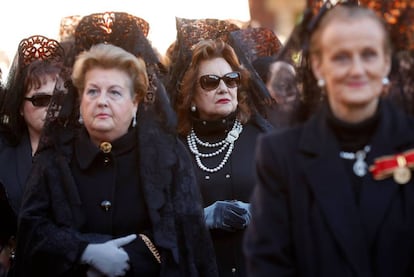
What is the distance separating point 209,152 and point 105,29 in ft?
4.07

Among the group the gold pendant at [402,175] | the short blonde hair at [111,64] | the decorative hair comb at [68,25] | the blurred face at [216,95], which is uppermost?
the decorative hair comb at [68,25]

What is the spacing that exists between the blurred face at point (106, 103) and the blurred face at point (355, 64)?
5.88 ft

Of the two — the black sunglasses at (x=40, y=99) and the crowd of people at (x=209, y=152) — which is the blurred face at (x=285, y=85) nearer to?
the crowd of people at (x=209, y=152)

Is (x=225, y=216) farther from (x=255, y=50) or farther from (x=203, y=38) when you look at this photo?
(x=255, y=50)

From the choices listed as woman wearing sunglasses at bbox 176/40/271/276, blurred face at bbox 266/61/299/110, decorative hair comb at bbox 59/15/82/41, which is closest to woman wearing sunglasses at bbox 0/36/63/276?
decorative hair comb at bbox 59/15/82/41

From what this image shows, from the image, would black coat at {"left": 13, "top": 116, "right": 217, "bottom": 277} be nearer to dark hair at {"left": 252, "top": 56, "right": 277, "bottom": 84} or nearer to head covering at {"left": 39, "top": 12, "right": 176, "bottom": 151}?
head covering at {"left": 39, "top": 12, "right": 176, "bottom": 151}

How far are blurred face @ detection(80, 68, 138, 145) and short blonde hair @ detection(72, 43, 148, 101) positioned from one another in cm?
3

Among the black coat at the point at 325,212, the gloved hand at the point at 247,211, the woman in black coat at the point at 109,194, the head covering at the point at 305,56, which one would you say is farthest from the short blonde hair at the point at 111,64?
the black coat at the point at 325,212

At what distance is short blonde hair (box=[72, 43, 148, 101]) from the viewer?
5.07 m

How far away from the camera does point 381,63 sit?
345 cm

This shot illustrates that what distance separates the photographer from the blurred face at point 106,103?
4980 mm

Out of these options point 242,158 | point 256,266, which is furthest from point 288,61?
point 242,158

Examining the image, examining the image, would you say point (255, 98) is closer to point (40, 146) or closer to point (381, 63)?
point (40, 146)

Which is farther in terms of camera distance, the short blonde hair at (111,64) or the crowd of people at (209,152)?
the short blonde hair at (111,64)
